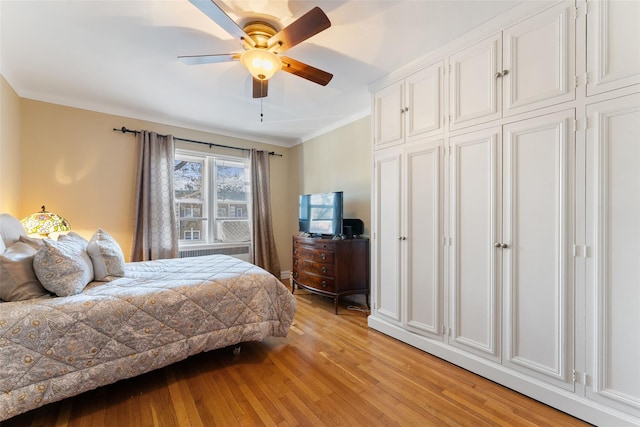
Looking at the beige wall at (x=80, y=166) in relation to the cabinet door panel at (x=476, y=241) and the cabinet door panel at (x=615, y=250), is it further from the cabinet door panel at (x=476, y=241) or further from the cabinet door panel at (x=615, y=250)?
the cabinet door panel at (x=615, y=250)

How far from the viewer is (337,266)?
3.16m

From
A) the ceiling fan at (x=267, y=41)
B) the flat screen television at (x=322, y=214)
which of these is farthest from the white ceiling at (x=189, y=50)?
the flat screen television at (x=322, y=214)

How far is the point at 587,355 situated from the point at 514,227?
81 cm

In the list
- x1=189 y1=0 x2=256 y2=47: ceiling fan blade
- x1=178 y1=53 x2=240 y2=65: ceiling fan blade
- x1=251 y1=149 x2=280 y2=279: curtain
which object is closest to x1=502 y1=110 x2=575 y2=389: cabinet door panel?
x1=189 y1=0 x2=256 y2=47: ceiling fan blade

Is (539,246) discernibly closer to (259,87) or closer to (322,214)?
(322,214)

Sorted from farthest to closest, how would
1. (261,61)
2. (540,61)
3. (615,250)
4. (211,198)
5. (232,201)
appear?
Answer: (232,201) → (211,198) → (261,61) → (540,61) → (615,250)

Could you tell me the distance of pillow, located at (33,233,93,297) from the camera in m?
1.65

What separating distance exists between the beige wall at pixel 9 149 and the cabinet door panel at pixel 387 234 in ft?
11.7

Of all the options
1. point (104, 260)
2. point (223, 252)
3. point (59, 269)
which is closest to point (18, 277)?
point (59, 269)

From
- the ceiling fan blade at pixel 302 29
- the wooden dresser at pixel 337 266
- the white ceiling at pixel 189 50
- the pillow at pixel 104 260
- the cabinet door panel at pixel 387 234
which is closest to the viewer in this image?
the ceiling fan blade at pixel 302 29

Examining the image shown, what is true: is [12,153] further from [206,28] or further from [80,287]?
[206,28]

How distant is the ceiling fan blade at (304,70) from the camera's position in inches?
77.9

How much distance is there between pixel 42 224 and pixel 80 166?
98 cm

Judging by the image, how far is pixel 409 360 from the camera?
2191 mm
